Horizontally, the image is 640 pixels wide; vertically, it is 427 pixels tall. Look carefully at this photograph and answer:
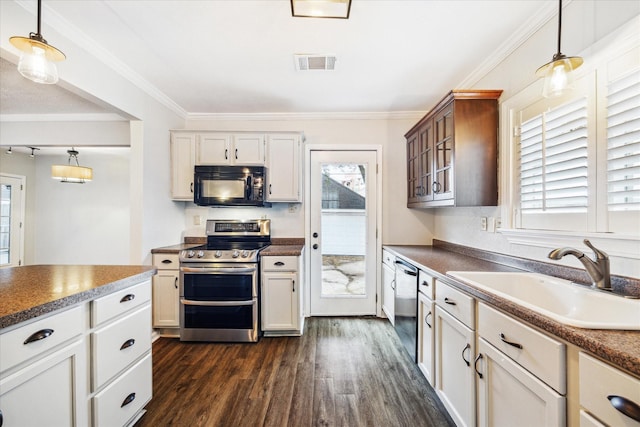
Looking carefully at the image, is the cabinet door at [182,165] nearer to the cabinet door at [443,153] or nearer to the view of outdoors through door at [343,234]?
the view of outdoors through door at [343,234]

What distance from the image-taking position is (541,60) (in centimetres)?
167

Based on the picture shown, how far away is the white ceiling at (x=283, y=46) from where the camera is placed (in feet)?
5.45

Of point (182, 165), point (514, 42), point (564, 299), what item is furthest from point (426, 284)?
point (182, 165)

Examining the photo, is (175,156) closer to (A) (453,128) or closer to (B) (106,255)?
(A) (453,128)

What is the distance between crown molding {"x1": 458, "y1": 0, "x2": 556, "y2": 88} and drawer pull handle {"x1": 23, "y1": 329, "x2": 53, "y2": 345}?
298cm

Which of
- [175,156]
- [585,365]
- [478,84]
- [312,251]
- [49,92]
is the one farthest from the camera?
[312,251]

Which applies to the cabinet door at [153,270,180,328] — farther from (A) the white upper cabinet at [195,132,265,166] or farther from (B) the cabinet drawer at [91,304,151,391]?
(A) the white upper cabinet at [195,132,265,166]

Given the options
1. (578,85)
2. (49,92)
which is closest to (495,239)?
(578,85)

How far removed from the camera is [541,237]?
1.61 metres

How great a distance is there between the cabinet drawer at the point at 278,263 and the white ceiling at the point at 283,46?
1.72 m

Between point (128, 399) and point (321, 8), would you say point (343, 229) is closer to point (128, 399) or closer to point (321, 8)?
point (321, 8)

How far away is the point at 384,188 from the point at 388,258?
0.88 m

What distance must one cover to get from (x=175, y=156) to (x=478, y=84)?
10.4 feet

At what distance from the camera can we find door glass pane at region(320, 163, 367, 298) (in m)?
3.29
